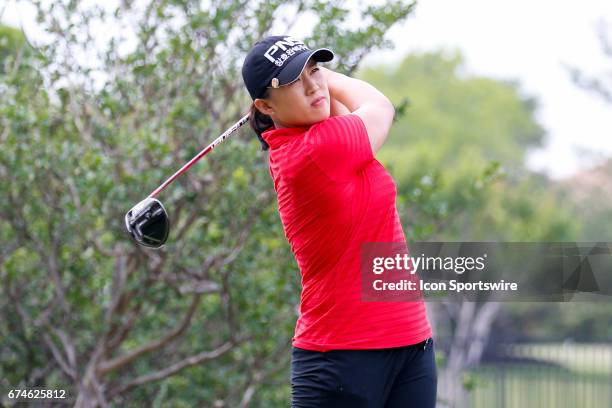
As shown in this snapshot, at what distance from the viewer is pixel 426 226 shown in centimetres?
662

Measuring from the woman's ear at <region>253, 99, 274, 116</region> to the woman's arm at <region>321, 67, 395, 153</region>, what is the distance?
0.23 m

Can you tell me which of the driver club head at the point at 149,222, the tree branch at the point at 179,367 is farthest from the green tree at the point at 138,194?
the driver club head at the point at 149,222

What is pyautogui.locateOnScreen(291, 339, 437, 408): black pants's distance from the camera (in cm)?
293

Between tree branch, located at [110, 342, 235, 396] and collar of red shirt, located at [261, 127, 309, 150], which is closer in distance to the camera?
collar of red shirt, located at [261, 127, 309, 150]

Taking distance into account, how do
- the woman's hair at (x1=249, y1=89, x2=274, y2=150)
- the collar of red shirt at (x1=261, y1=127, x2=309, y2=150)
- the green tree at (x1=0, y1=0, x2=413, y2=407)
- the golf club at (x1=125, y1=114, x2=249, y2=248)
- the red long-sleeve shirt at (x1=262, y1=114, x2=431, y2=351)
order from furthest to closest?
the green tree at (x1=0, y1=0, x2=413, y2=407)
the golf club at (x1=125, y1=114, x2=249, y2=248)
the woman's hair at (x1=249, y1=89, x2=274, y2=150)
the collar of red shirt at (x1=261, y1=127, x2=309, y2=150)
the red long-sleeve shirt at (x1=262, y1=114, x2=431, y2=351)

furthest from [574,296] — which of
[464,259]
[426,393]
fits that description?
[426,393]

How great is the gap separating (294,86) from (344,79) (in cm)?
30

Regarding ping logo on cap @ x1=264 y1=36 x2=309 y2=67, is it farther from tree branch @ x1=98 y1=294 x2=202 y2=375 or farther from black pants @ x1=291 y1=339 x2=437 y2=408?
tree branch @ x1=98 y1=294 x2=202 y2=375

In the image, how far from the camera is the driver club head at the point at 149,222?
353 centimetres

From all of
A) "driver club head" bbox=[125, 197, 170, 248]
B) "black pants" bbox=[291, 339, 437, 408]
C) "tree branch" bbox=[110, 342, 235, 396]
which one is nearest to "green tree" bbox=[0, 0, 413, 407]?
"tree branch" bbox=[110, 342, 235, 396]

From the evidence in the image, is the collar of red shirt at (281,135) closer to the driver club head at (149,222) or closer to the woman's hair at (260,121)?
the woman's hair at (260,121)

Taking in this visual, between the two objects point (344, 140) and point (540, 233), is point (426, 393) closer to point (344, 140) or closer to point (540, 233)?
point (344, 140)

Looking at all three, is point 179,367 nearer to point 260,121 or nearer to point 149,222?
point 149,222

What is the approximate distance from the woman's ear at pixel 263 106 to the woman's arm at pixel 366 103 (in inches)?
9.0
